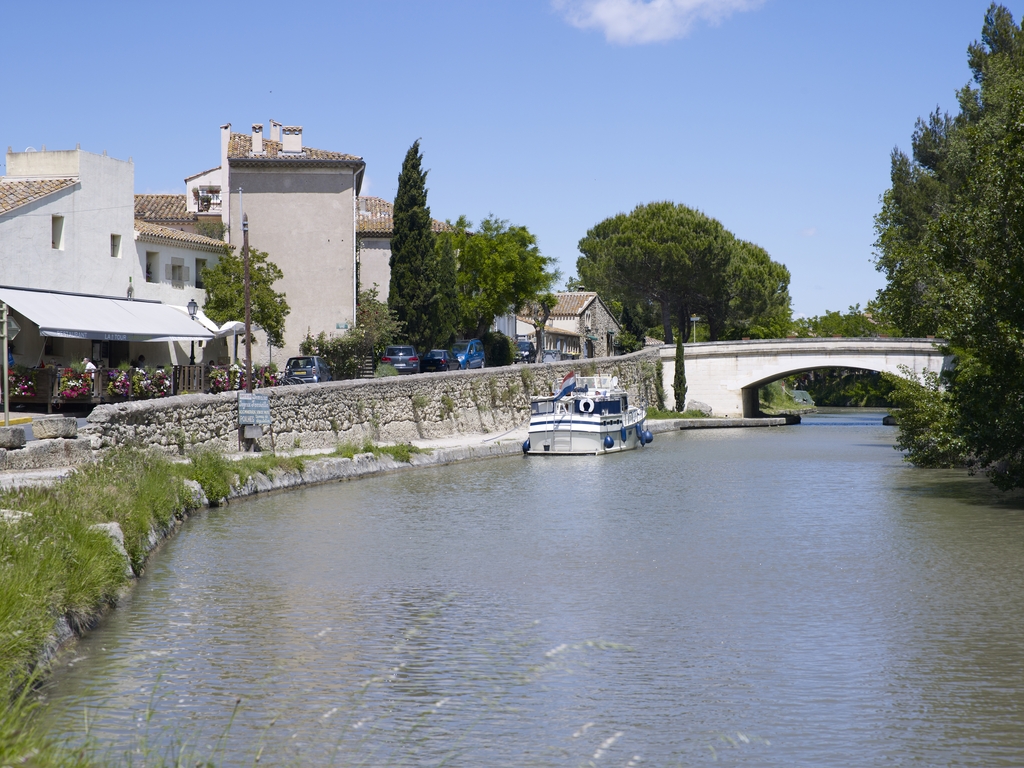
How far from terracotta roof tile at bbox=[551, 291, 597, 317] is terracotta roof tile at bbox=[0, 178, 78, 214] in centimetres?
5814

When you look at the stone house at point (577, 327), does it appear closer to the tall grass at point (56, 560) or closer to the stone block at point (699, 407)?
the stone block at point (699, 407)

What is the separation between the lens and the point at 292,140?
171ft

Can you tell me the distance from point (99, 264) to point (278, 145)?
18.1 meters

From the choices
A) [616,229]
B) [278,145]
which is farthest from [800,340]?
[278,145]

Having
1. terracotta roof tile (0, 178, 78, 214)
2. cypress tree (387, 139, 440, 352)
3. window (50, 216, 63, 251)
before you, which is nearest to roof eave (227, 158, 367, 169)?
cypress tree (387, 139, 440, 352)

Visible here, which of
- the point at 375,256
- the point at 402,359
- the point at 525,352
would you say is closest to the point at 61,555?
the point at 402,359

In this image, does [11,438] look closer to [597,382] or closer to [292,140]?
[597,382]

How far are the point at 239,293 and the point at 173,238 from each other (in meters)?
3.29

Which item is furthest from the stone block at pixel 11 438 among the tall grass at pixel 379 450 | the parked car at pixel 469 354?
the parked car at pixel 469 354

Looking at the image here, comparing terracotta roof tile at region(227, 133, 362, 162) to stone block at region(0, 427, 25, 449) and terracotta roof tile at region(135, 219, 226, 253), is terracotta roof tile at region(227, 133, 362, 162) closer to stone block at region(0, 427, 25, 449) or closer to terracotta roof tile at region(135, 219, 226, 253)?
terracotta roof tile at region(135, 219, 226, 253)

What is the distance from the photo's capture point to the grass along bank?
7.48 metres

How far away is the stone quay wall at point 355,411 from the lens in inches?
893

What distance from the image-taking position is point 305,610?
41.8 ft

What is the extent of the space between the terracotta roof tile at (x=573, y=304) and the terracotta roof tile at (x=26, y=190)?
191 feet
